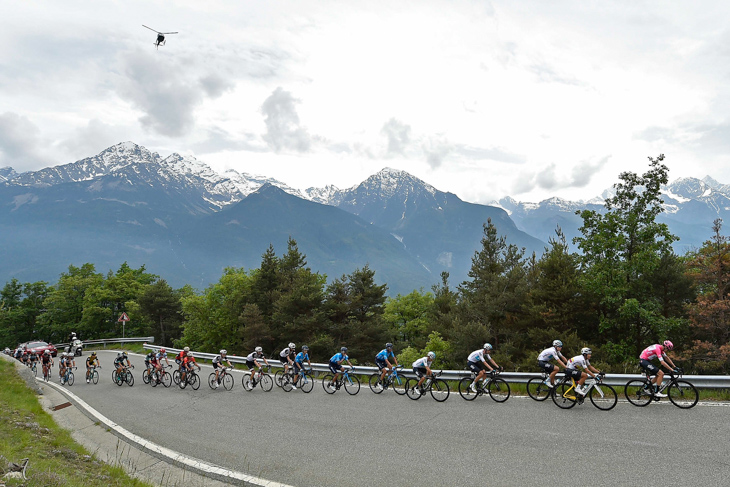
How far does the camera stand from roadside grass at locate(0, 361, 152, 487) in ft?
23.5

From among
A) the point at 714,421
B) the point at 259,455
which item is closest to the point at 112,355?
the point at 259,455

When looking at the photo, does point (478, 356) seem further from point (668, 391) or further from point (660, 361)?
point (668, 391)

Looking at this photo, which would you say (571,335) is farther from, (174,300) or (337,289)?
(174,300)

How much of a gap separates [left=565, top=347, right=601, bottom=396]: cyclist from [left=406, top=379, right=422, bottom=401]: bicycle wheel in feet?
17.1

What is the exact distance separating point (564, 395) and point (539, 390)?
3.88 ft

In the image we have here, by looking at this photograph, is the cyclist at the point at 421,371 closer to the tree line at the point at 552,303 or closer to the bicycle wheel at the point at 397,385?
the bicycle wheel at the point at 397,385

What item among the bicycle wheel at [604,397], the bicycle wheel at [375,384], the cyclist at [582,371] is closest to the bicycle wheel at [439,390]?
the bicycle wheel at [375,384]

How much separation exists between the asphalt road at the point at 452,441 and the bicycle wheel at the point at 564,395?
34cm

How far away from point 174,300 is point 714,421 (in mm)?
69142

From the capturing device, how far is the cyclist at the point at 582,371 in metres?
11.7

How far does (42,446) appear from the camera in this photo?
34.1 feet

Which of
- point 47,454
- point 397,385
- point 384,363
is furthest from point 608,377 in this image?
point 47,454

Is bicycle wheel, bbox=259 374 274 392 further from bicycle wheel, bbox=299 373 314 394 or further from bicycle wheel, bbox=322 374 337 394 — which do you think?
bicycle wheel, bbox=322 374 337 394

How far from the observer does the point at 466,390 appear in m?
14.3
